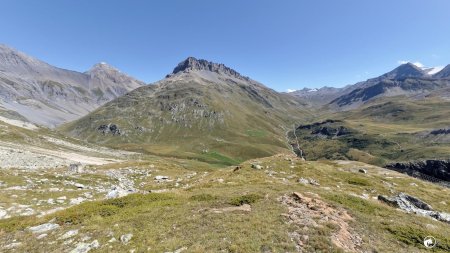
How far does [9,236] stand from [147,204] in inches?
370

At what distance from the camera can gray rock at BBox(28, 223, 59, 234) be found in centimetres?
2050

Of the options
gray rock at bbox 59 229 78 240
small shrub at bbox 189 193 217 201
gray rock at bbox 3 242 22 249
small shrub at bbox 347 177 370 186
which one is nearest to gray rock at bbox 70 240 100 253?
gray rock at bbox 59 229 78 240

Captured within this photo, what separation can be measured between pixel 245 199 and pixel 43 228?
15.1 meters

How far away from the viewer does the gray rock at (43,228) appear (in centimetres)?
2050

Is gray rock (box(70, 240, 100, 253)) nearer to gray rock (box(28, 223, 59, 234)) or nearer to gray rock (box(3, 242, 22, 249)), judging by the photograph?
gray rock (box(3, 242, 22, 249))

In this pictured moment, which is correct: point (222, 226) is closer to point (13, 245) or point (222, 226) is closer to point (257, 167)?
point (13, 245)

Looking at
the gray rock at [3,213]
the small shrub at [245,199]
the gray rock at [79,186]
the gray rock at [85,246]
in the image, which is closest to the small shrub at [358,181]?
the small shrub at [245,199]

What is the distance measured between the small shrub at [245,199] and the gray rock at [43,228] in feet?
43.4

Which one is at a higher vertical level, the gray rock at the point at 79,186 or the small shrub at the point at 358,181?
the gray rock at the point at 79,186

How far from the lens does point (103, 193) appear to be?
3769 cm

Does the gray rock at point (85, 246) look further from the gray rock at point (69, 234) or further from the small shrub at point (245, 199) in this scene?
the small shrub at point (245, 199)

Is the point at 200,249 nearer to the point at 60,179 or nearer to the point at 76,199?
the point at 76,199

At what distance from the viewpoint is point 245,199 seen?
25.7 m

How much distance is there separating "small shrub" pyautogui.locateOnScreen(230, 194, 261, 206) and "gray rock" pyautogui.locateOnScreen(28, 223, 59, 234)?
13.2 meters
